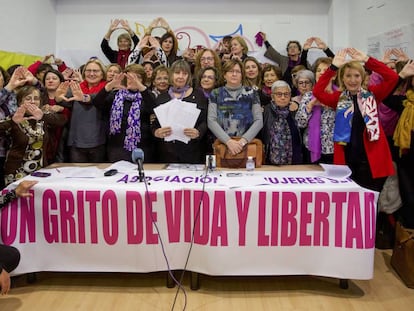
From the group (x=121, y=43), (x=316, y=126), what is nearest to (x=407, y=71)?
(x=316, y=126)

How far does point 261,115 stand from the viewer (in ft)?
10.4

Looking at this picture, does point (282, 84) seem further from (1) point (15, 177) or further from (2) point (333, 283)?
(1) point (15, 177)

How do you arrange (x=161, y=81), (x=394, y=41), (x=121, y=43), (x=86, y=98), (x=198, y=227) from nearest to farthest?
(x=198, y=227)
(x=86, y=98)
(x=161, y=81)
(x=394, y=41)
(x=121, y=43)

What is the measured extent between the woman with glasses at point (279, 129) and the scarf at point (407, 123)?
746mm

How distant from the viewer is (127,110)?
3.35 m

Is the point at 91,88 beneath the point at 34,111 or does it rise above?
above

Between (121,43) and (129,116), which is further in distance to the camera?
(121,43)

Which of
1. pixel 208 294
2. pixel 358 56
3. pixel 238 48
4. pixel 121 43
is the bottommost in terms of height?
pixel 208 294

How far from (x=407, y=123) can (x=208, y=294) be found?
5.92ft

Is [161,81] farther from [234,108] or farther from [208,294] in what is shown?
[208,294]

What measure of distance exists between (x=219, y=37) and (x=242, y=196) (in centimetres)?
340

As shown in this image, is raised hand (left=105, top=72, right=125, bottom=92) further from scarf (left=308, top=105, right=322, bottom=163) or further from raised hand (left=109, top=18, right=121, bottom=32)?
raised hand (left=109, top=18, right=121, bottom=32)

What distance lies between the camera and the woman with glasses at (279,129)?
331 cm

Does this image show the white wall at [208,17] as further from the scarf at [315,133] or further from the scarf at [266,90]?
the scarf at [315,133]
